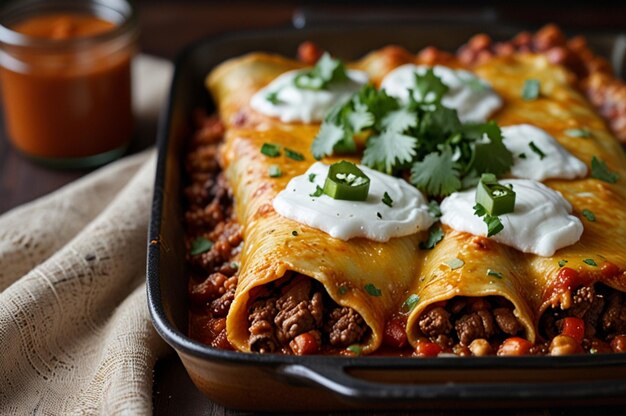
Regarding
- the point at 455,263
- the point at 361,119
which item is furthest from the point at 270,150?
the point at 455,263

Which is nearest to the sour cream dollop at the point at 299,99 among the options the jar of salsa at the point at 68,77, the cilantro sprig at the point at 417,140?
the cilantro sprig at the point at 417,140

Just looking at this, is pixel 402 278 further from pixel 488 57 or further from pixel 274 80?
pixel 488 57

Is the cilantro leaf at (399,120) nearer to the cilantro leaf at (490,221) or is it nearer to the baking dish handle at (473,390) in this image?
the cilantro leaf at (490,221)

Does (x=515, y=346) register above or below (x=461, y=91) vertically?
below

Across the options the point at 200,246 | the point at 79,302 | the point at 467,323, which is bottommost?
the point at 79,302

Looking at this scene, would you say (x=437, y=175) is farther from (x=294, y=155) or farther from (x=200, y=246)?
(x=200, y=246)

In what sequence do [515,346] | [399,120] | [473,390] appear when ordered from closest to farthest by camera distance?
[473,390] → [515,346] → [399,120]
